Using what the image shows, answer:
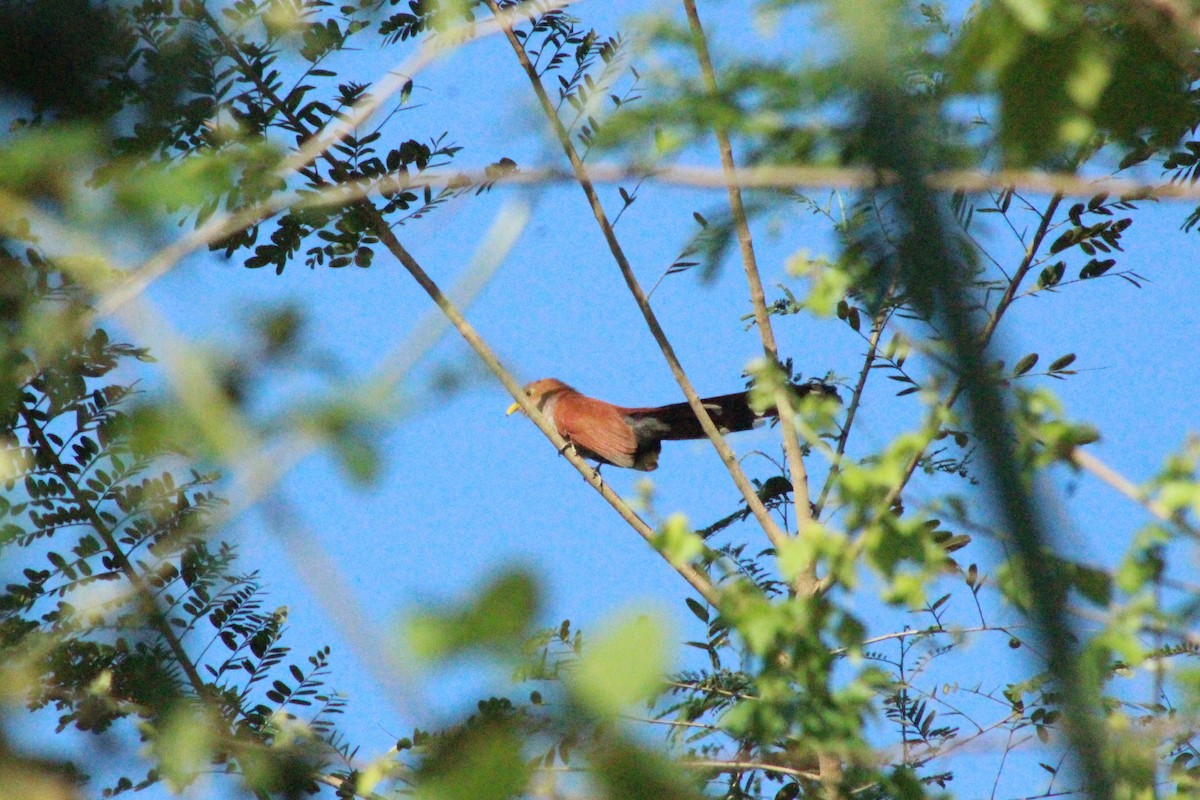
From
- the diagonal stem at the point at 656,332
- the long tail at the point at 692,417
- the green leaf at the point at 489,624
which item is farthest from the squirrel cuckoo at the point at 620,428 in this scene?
the green leaf at the point at 489,624

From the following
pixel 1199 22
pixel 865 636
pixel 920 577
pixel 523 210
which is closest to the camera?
pixel 523 210

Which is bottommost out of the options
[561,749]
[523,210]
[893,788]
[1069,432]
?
[561,749]

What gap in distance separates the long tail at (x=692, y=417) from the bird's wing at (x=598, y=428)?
3.4 inches

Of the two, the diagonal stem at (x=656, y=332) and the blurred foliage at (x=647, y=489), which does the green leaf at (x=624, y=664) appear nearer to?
the blurred foliage at (x=647, y=489)

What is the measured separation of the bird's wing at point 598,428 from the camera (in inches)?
206

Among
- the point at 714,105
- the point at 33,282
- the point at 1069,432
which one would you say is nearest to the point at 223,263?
the point at 33,282

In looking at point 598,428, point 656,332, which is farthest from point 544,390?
point 656,332

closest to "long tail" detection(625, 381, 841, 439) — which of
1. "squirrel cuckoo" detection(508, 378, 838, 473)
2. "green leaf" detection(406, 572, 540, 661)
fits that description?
"squirrel cuckoo" detection(508, 378, 838, 473)

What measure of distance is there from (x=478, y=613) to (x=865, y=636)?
1.33 meters

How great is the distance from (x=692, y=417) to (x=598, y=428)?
627 mm

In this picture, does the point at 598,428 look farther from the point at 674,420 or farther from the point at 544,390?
the point at 544,390

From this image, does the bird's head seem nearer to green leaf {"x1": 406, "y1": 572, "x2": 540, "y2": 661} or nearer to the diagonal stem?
the diagonal stem

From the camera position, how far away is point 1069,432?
172cm

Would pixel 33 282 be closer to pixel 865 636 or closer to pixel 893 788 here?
pixel 865 636
